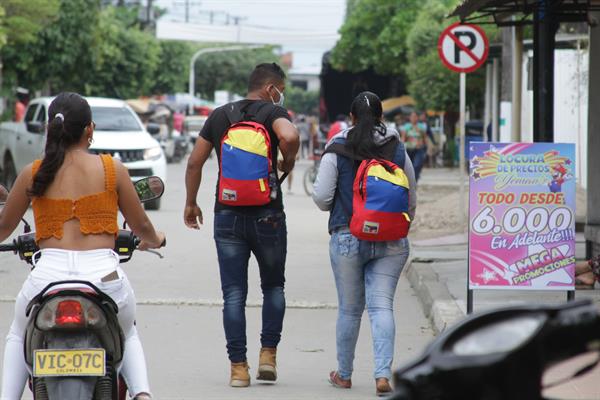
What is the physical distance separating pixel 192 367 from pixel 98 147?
13.6 metres

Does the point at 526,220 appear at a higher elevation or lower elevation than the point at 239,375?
higher

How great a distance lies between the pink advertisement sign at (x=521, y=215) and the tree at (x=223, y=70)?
96419 millimetres

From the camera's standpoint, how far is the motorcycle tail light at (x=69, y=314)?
190 inches

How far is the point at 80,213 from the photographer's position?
5.24m

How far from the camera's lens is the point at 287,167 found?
7781 mm

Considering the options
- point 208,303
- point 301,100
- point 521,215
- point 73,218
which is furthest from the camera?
point 301,100

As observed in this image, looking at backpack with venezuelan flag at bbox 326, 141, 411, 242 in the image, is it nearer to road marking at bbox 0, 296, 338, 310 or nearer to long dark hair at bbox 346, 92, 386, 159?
long dark hair at bbox 346, 92, 386, 159

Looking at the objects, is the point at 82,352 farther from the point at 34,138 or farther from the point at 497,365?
the point at 34,138

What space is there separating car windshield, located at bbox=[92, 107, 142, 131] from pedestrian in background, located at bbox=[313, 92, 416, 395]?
15441mm

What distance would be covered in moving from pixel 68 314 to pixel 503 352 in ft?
8.73

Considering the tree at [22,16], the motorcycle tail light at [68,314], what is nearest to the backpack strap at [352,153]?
the motorcycle tail light at [68,314]

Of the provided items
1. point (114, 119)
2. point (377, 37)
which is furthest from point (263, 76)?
point (377, 37)

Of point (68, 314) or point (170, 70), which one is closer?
point (68, 314)

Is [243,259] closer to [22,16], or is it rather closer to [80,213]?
[80,213]
